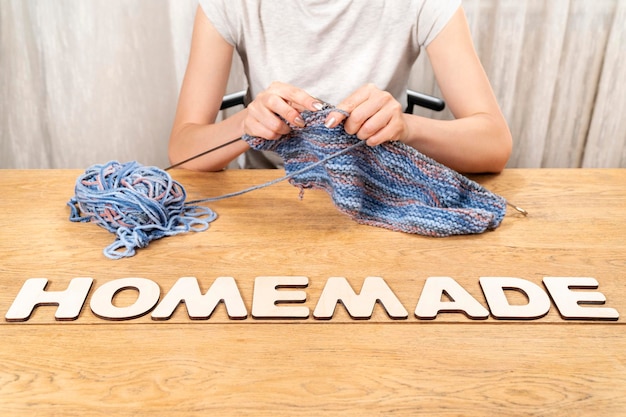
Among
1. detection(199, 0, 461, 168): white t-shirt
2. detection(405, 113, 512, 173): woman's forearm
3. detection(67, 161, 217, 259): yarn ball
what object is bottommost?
detection(67, 161, 217, 259): yarn ball

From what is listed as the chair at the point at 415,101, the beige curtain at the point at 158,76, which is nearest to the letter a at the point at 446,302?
the chair at the point at 415,101

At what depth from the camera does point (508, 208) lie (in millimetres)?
992

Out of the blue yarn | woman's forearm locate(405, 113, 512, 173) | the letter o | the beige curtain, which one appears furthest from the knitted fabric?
the beige curtain

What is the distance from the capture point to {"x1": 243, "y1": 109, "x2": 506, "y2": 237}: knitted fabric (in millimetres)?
889

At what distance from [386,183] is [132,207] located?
422 mm

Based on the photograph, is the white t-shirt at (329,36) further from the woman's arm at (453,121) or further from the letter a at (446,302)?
the letter a at (446,302)

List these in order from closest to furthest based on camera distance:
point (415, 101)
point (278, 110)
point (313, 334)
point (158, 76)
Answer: point (313, 334) → point (278, 110) → point (415, 101) → point (158, 76)

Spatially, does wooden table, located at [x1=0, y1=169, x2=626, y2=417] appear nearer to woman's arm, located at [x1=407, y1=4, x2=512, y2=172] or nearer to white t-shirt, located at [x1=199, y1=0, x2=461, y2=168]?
woman's arm, located at [x1=407, y1=4, x2=512, y2=172]

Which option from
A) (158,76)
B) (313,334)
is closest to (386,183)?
(313,334)

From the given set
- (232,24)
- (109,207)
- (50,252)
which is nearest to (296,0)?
(232,24)

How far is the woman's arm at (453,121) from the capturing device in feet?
2.87

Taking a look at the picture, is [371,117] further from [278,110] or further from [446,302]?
[446,302]

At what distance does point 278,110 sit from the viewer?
861 millimetres

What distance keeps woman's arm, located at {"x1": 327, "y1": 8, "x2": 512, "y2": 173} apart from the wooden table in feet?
0.48
